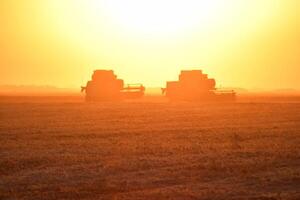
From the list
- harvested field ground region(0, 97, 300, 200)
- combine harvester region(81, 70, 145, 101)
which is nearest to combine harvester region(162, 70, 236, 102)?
combine harvester region(81, 70, 145, 101)

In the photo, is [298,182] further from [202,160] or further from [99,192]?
[99,192]

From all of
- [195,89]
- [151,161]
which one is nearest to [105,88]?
[195,89]

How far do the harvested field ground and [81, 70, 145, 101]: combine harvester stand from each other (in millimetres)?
39914

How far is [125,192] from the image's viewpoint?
14945 mm

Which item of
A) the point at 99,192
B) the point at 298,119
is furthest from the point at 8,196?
the point at 298,119

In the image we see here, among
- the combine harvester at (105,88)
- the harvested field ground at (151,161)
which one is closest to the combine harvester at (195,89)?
the combine harvester at (105,88)

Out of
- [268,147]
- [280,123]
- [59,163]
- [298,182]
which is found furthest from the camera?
[280,123]

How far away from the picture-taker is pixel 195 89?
73.6m

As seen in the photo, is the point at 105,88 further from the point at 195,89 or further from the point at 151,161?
the point at 151,161

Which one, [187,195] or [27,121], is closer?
[187,195]

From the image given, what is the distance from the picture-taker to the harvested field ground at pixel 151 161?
15.1m

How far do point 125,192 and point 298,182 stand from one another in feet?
16.9

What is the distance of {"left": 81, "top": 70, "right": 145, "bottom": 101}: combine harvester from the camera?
74.2 meters

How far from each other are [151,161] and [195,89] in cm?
5430
